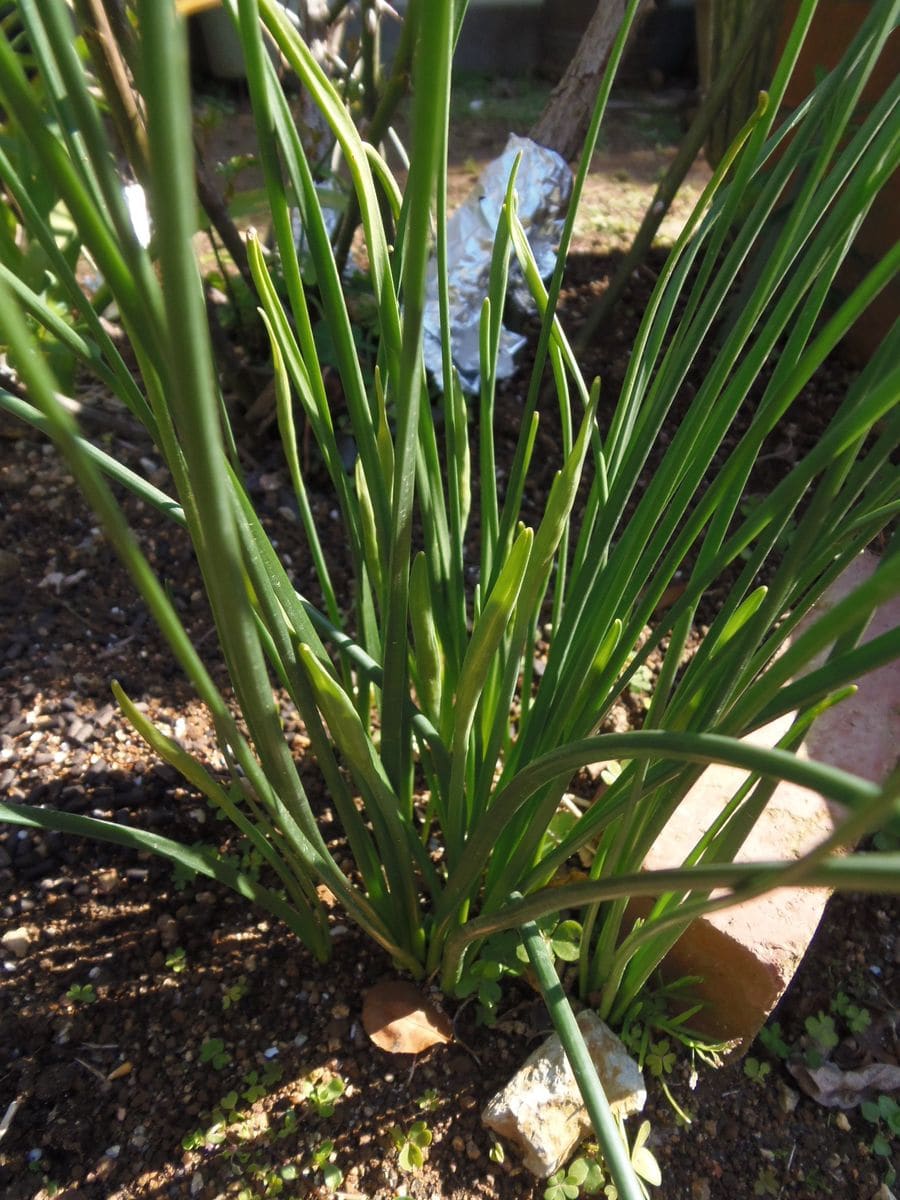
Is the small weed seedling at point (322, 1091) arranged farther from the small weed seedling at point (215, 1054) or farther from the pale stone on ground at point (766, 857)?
the pale stone on ground at point (766, 857)

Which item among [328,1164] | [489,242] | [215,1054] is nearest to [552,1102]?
[328,1164]

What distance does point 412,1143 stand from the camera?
0.72 m

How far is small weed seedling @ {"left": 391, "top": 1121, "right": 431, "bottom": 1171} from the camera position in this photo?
711 millimetres

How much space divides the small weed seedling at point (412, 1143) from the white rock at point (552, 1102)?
53mm

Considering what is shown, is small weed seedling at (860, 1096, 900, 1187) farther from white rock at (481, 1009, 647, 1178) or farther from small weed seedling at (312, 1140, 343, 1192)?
small weed seedling at (312, 1140, 343, 1192)

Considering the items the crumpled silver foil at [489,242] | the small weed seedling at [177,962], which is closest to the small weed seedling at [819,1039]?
the small weed seedling at [177,962]

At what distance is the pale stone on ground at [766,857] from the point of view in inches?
30.7

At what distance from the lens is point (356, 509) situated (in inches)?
27.2

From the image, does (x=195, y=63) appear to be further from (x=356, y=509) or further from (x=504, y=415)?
(x=356, y=509)

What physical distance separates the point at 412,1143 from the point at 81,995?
1.08ft

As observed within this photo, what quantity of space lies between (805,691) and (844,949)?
0.73 meters

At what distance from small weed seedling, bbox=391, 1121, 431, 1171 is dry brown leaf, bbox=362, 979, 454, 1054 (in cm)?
6

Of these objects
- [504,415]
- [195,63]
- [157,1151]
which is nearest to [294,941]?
[157,1151]

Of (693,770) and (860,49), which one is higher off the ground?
(860,49)
